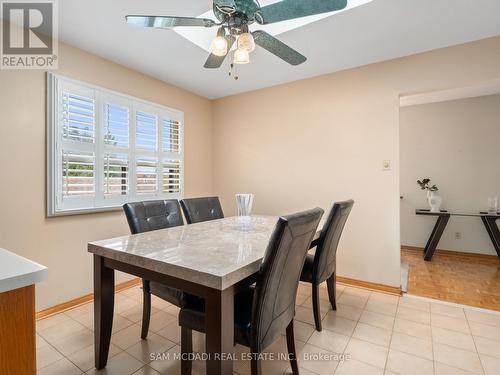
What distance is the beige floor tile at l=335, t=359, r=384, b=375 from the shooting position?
1.51 m

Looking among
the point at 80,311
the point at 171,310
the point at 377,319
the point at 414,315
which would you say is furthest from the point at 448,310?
the point at 80,311

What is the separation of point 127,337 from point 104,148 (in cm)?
170

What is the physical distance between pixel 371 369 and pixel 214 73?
298 cm

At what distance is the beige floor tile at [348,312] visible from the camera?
2.16m

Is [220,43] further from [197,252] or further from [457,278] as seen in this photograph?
[457,278]

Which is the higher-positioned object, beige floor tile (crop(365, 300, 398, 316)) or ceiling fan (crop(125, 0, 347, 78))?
ceiling fan (crop(125, 0, 347, 78))

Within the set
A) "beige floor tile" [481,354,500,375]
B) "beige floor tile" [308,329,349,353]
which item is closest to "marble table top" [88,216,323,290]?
"beige floor tile" [308,329,349,353]

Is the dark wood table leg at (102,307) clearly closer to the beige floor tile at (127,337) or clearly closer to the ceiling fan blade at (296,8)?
the beige floor tile at (127,337)

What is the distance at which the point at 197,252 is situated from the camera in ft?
4.24

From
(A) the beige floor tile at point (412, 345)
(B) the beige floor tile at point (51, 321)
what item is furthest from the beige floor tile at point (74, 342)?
(A) the beige floor tile at point (412, 345)

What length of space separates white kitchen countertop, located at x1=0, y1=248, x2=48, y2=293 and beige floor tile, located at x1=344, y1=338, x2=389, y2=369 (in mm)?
1774

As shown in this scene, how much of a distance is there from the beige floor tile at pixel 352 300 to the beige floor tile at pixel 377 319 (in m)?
0.13

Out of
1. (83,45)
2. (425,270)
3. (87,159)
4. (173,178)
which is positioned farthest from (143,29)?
(425,270)

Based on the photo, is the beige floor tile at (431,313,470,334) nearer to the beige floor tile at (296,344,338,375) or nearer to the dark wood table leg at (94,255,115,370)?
the beige floor tile at (296,344,338,375)
